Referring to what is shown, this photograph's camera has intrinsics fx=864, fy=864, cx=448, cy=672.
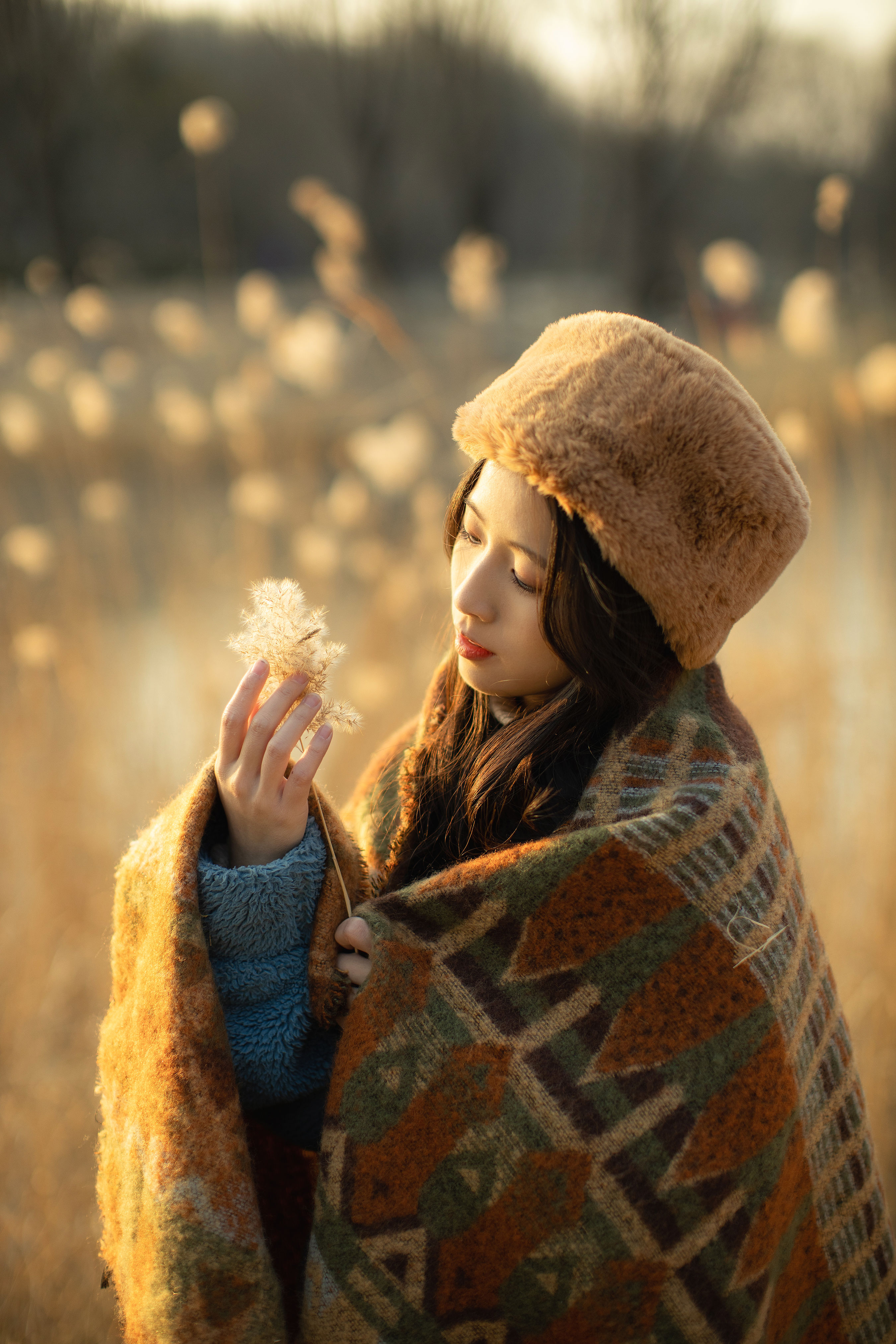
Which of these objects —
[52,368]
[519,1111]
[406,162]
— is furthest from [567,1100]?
[406,162]

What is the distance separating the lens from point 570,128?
40.1ft

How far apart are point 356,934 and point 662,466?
554mm

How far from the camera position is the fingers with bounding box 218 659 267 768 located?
872 millimetres

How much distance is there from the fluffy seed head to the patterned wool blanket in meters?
0.20

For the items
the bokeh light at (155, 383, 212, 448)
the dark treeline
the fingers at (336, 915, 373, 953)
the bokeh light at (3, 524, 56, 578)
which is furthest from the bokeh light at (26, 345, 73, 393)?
the dark treeline

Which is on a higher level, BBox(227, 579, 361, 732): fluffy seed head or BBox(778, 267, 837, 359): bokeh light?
BBox(778, 267, 837, 359): bokeh light

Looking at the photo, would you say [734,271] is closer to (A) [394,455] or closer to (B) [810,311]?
(B) [810,311]

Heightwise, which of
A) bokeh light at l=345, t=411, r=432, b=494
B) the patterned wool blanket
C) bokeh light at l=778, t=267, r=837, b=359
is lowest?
the patterned wool blanket

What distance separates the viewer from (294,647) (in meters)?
0.87

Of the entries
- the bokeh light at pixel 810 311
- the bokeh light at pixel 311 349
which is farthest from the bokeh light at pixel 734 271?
the bokeh light at pixel 311 349

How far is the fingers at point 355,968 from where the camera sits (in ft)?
2.89

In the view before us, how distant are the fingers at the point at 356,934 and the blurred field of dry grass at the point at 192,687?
60 centimetres

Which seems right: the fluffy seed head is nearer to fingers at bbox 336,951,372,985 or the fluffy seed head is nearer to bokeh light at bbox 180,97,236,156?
fingers at bbox 336,951,372,985

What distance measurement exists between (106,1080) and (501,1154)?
1.46 feet
